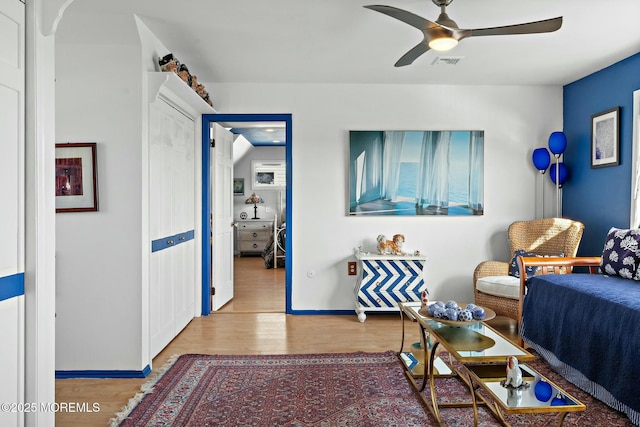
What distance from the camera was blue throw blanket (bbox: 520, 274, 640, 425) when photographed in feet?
6.93

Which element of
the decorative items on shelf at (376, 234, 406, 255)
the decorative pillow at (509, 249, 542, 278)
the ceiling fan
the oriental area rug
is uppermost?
the ceiling fan

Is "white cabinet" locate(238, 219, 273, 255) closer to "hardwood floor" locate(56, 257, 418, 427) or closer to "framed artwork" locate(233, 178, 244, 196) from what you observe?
"framed artwork" locate(233, 178, 244, 196)

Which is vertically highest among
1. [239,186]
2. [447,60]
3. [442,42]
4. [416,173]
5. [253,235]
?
[447,60]

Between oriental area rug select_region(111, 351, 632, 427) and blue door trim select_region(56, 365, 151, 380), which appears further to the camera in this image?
blue door trim select_region(56, 365, 151, 380)

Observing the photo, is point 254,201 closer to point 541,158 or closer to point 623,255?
point 541,158

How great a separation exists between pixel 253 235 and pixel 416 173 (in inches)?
191

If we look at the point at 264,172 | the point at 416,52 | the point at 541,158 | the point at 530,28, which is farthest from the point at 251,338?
the point at 264,172

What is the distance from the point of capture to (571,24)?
283cm

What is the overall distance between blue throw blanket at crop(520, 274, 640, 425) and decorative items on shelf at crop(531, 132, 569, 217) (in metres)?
1.54

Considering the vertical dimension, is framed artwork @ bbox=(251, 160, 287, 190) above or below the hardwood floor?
above

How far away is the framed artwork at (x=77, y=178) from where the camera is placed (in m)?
2.69

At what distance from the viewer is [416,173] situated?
4305 millimetres

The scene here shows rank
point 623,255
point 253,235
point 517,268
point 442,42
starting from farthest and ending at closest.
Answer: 1. point 253,235
2. point 517,268
3. point 623,255
4. point 442,42

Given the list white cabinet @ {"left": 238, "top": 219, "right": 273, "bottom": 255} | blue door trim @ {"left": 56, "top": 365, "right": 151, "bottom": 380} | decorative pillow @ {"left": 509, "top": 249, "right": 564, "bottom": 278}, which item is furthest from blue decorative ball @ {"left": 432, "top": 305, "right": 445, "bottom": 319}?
white cabinet @ {"left": 238, "top": 219, "right": 273, "bottom": 255}
